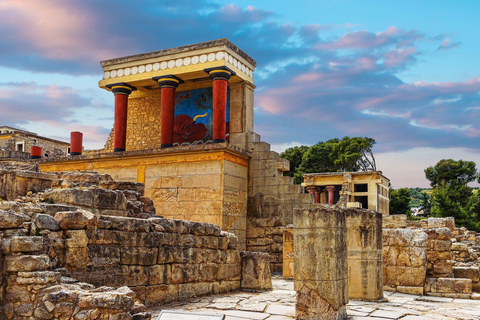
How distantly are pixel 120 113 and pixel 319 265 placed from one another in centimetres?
1179

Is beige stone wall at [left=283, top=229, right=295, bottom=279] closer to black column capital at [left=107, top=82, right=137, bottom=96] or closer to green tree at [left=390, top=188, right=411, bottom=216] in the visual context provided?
black column capital at [left=107, top=82, right=137, bottom=96]

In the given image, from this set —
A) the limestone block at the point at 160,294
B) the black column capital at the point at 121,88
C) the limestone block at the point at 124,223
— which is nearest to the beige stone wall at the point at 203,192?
the black column capital at the point at 121,88

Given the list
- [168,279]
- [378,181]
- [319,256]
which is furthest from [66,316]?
[378,181]

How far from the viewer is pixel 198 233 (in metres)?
8.12

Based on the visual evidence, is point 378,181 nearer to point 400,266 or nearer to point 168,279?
point 400,266

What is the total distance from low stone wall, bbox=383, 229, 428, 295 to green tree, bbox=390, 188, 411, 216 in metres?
34.5

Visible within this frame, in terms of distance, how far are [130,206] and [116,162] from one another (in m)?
5.80

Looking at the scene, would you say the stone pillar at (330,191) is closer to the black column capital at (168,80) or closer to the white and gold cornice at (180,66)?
the white and gold cornice at (180,66)

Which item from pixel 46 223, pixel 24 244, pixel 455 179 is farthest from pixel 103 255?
pixel 455 179

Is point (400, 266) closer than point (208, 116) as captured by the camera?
Yes

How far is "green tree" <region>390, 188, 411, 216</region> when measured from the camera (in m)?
42.4

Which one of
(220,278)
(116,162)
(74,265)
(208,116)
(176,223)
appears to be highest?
(208,116)

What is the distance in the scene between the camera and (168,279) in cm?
720

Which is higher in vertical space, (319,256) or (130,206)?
(130,206)
